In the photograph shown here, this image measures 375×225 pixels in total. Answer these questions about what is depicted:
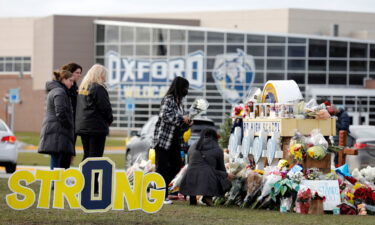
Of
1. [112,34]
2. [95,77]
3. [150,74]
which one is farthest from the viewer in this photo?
[112,34]

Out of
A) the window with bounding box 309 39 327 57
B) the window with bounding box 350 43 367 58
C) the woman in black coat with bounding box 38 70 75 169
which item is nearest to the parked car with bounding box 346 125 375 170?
the woman in black coat with bounding box 38 70 75 169

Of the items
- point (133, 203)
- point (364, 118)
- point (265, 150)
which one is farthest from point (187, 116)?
point (364, 118)

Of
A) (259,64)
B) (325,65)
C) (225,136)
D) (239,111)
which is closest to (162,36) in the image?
(259,64)

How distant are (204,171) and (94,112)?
1.69m

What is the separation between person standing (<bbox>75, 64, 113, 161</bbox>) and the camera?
11945mm

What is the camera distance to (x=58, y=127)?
11.9m

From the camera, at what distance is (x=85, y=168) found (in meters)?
9.06

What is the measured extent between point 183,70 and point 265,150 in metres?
45.6

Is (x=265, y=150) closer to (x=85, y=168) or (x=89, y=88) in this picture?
(x=89, y=88)

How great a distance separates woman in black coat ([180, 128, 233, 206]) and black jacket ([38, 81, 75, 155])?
1.61m

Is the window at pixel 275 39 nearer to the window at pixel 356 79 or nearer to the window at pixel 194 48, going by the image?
the window at pixel 194 48

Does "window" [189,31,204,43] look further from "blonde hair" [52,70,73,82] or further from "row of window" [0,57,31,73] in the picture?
"blonde hair" [52,70,73,82]

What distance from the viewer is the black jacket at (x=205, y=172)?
11797 mm

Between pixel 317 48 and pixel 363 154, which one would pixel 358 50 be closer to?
pixel 317 48
